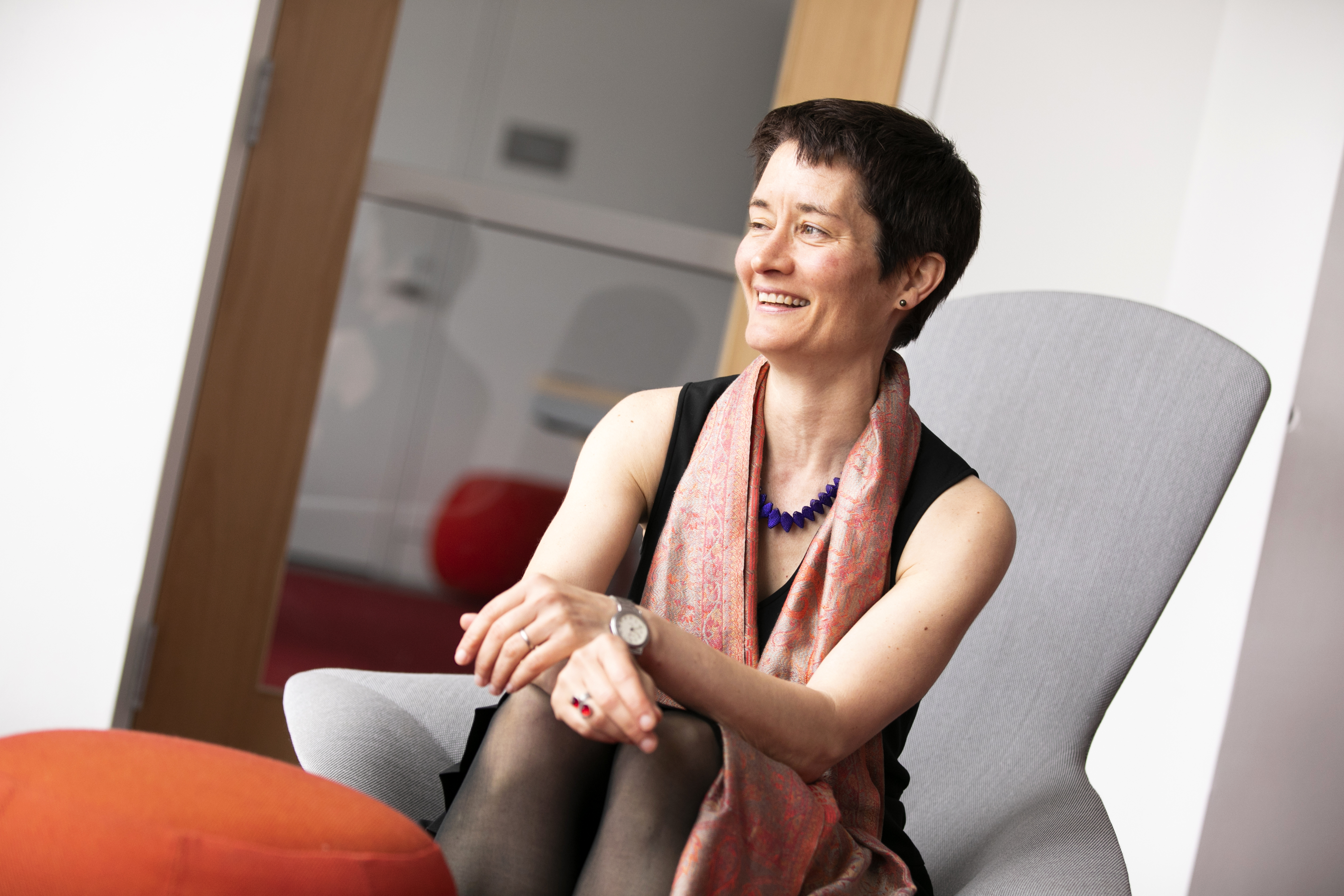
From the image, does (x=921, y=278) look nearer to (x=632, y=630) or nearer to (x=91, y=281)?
(x=632, y=630)

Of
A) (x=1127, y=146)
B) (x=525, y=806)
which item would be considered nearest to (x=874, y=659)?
(x=525, y=806)

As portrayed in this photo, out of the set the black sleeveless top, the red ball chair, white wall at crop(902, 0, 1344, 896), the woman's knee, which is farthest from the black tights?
white wall at crop(902, 0, 1344, 896)

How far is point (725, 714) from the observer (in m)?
1.00

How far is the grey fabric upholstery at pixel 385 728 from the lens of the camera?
1.07 metres

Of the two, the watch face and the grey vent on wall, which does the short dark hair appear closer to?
the watch face

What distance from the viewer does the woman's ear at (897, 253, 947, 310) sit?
4.21 feet

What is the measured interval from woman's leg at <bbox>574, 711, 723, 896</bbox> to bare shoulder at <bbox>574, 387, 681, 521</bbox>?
41 centimetres

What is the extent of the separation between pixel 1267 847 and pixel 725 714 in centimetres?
143

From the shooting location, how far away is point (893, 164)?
3.99 ft

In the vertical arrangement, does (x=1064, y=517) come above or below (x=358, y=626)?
above

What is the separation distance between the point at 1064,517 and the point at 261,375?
1530 millimetres

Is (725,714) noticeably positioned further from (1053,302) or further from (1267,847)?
(1267,847)

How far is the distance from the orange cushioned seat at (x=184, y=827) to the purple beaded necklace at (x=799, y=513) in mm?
575

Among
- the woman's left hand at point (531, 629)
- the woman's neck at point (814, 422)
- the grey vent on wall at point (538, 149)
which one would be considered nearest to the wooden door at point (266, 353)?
the grey vent on wall at point (538, 149)
